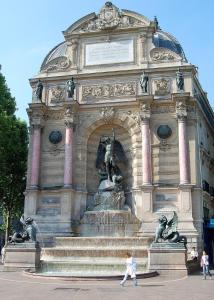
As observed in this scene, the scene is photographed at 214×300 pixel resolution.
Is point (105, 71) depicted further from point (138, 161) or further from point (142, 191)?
point (142, 191)

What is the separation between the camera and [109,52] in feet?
105

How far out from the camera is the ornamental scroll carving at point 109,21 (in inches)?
1261

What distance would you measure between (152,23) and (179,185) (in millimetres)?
13441

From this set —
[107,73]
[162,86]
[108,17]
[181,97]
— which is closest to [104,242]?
[181,97]

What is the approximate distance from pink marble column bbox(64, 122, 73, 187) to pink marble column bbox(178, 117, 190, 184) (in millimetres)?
8103

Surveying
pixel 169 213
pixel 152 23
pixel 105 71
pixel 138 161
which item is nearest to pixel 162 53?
pixel 152 23

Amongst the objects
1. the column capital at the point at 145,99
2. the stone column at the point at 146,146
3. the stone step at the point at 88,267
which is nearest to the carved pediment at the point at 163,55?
the column capital at the point at 145,99

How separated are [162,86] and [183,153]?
19.1 ft

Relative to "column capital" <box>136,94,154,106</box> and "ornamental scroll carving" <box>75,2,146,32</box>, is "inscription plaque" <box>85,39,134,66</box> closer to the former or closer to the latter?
"ornamental scroll carving" <box>75,2,146,32</box>

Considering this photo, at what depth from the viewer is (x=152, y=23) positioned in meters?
31.3

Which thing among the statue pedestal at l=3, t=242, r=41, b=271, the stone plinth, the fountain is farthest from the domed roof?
the statue pedestal at l=3, t=242, r=41, b=271

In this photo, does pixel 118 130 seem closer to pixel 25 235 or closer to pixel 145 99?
pixel 145 99

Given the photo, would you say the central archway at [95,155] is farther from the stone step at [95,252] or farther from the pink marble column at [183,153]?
the stone step at [95,252]

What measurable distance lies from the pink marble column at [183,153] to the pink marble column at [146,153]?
2228 mm
